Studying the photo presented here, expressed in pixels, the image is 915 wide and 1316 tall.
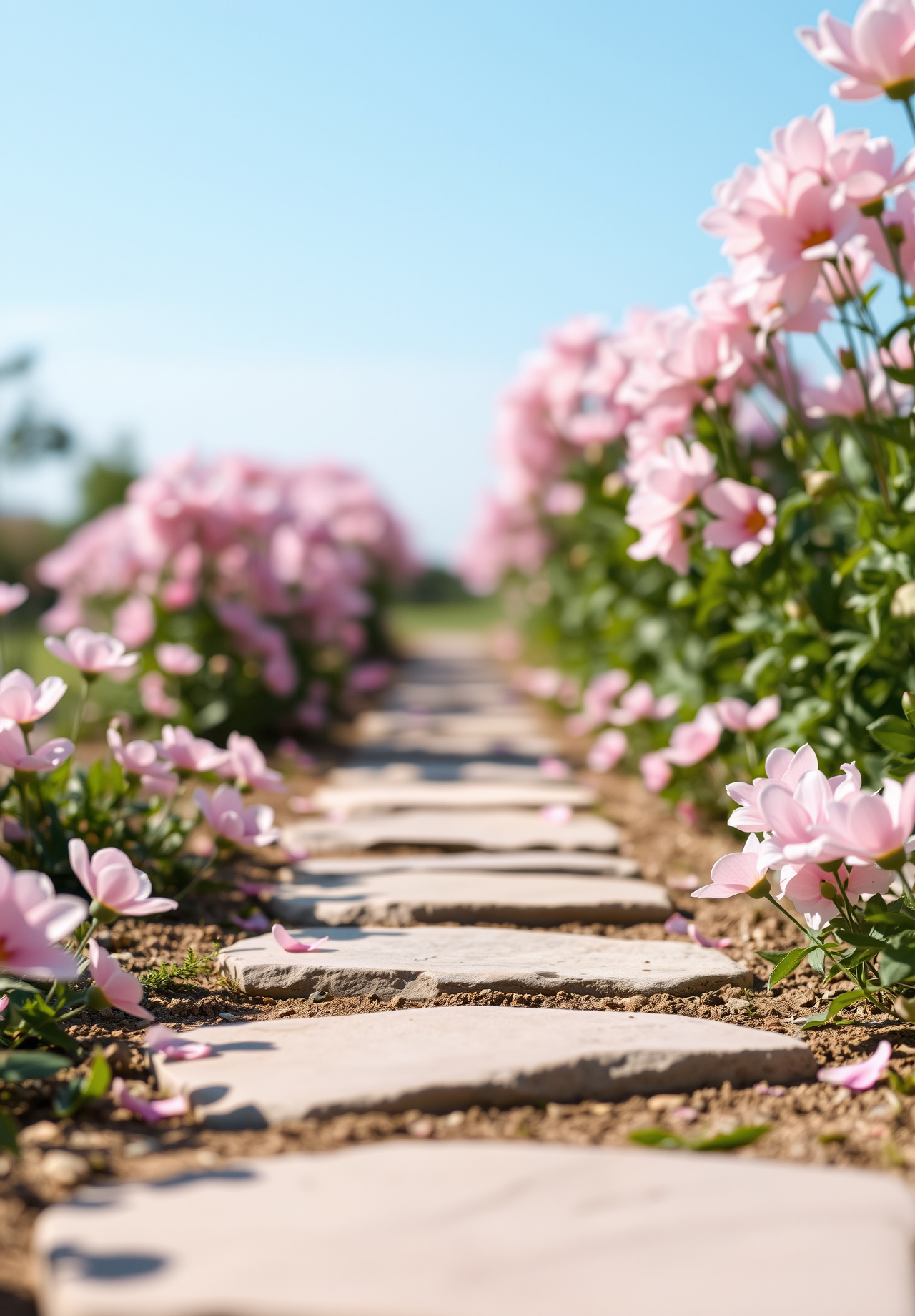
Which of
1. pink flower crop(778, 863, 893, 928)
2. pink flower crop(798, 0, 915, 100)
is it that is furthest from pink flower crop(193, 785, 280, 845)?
pink flower crop(798, 0, 915, 100)

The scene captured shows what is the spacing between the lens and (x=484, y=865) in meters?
2.50

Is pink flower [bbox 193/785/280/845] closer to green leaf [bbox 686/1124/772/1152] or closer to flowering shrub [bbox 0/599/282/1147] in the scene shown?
flowering shrub [bbox 0/599/282/1147]

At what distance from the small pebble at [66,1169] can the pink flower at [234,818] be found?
0.86 m

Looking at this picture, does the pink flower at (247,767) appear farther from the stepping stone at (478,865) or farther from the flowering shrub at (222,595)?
the flowering shrub at (222,595)

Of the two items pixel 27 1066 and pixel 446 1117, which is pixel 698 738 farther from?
pixel 27 1066

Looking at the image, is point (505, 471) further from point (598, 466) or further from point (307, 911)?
point (307, 911)

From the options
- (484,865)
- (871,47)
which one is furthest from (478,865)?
(871,47)

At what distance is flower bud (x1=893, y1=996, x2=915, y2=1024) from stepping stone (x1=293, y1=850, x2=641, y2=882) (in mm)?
1038

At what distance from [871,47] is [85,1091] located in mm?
1668

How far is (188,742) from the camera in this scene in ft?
6.81

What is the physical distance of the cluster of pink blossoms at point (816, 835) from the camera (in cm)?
122

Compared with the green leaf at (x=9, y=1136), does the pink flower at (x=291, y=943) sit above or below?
below

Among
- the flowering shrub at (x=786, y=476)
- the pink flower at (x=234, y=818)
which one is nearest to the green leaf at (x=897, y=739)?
the flowering shrub at (x=786, y=476)

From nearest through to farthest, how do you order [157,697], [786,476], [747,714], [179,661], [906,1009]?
[906,1009]
[747,714]
[179,661]
[786,476]
[157,697]
